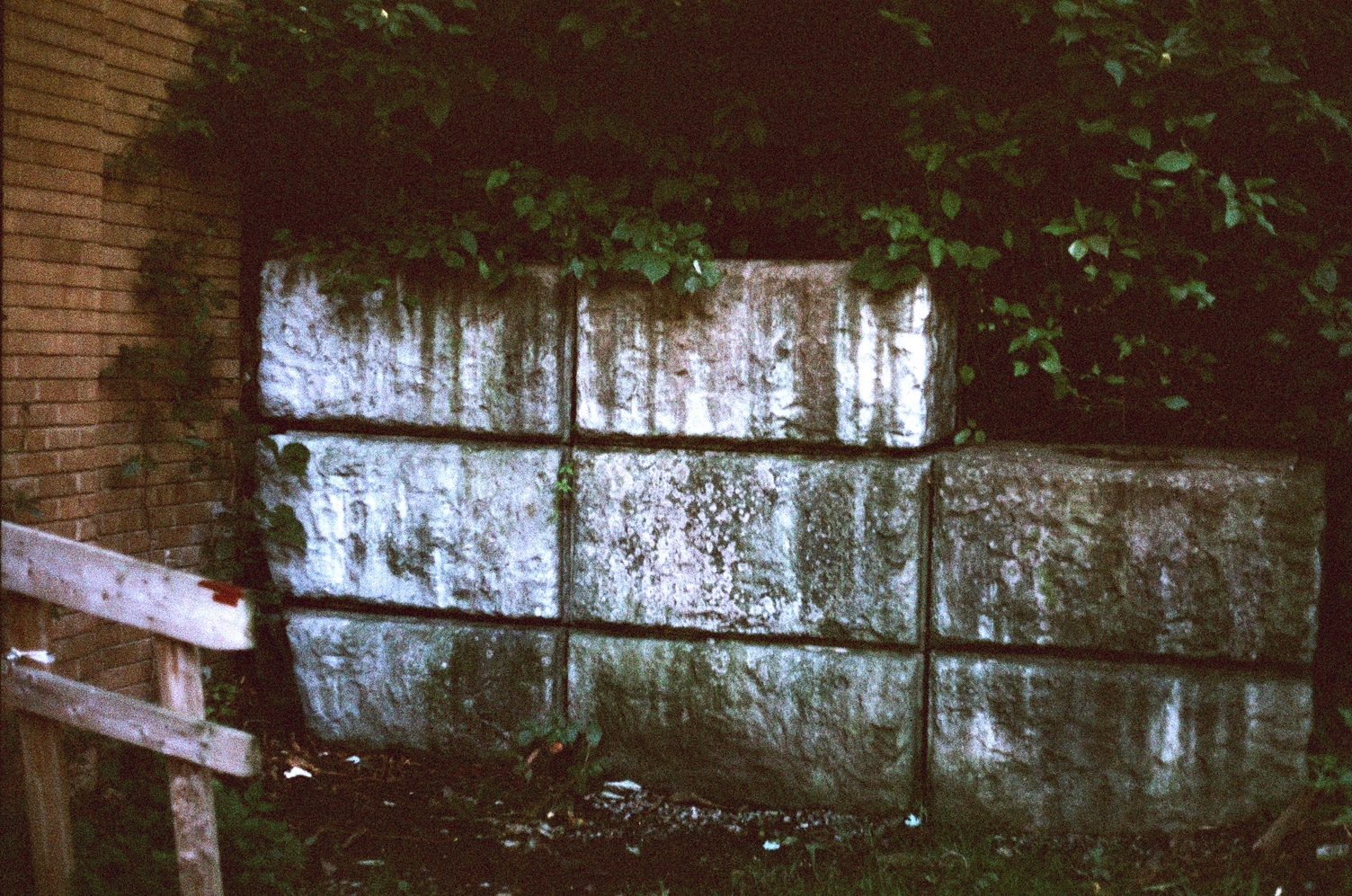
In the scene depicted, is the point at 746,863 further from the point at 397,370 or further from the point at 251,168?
the point at 251,168

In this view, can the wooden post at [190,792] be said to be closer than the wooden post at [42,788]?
Yes

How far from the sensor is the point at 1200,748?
319 cm

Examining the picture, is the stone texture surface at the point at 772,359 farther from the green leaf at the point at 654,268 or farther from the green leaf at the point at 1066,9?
the green leaf at the point at 1066,9

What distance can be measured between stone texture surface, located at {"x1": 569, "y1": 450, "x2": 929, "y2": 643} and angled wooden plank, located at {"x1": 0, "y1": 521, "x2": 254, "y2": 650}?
140cm

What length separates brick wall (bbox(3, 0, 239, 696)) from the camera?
119 inches

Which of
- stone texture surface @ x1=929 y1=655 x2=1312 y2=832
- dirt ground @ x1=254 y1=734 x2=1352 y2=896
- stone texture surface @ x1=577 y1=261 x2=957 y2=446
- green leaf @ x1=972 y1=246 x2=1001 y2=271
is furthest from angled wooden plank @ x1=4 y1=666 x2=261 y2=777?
green leaf @ x1=972 y1=246 x2=1001 y2=271

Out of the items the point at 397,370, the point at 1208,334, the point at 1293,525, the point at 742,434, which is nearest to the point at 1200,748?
the point at 1293,525

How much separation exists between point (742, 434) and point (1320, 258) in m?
1.84

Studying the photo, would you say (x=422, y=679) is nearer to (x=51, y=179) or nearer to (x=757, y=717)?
(x=757, y=717)

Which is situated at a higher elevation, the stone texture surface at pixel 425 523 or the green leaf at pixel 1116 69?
the green leaf at pixel 1116 69

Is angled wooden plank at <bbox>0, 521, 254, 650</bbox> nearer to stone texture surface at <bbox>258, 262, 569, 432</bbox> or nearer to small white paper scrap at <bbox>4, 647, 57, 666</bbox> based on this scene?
small white paper scrap at <bbox>4, 647, 57, 666</bbox>

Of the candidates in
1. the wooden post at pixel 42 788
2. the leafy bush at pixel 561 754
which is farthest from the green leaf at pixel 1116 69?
the wooden post at pixel 42 788

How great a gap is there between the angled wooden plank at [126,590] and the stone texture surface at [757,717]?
4.72ft

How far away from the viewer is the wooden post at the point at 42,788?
2.54 meters
